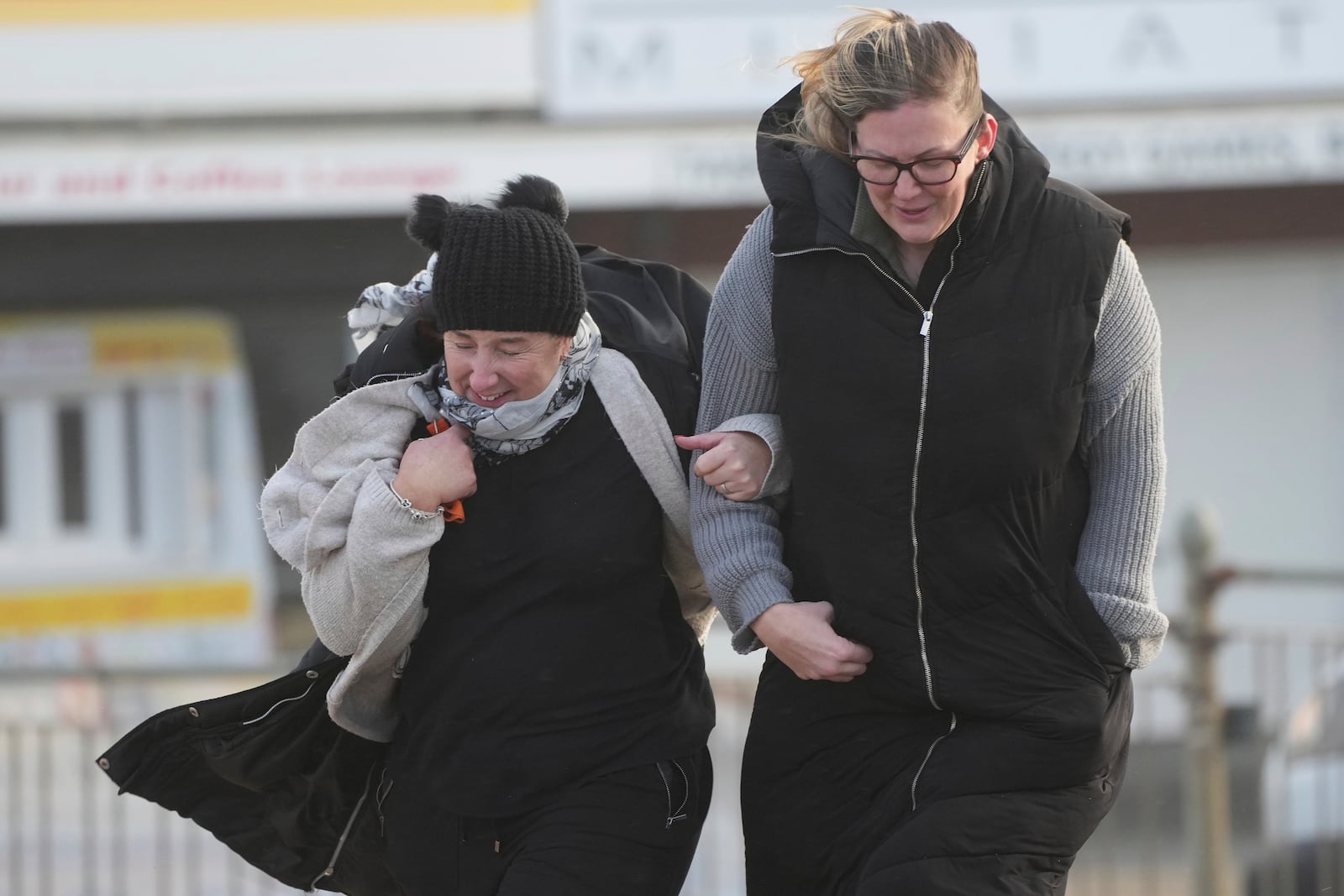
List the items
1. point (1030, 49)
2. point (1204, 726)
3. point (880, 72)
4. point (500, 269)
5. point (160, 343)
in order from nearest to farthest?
1. point (880, 72)
2. point (500, 269)
3. point (1204, 726)
4. point (1030, 49)
5. point (160, 343)

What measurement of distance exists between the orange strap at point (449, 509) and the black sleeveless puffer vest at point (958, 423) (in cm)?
61

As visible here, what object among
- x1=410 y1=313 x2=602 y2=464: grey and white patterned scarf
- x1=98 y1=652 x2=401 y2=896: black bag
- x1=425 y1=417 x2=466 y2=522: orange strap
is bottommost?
x1=98 y1=652 x2=401 y2=896: black bag

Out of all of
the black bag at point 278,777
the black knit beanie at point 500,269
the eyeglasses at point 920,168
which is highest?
the eyeglasses at point 920,168

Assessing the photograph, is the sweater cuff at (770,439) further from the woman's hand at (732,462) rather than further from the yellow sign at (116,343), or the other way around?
the yellow sign at (116,343)

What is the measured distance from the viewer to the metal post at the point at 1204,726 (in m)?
5.61

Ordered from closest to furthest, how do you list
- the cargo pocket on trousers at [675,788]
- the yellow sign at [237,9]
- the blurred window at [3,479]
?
the cargo pocket on trousers at [675,788], the yellow sign at [237,9], the blurred window at [3,479]

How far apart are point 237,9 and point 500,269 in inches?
330

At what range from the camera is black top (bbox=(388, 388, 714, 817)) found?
3053mm

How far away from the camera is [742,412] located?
9.93 feet

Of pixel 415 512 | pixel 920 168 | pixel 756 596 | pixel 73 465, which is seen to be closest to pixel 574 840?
pixel 756 596

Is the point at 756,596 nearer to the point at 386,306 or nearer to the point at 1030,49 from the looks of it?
the point at 386,306

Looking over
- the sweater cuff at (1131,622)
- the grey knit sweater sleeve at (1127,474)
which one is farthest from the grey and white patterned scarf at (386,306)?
the sweater cuff at (1131,622)

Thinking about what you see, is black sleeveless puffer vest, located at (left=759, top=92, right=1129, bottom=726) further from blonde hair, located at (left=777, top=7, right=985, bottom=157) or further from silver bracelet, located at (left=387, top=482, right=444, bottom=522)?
silver bracelet, located at (left=387, top=482, right=444, bottom=522)

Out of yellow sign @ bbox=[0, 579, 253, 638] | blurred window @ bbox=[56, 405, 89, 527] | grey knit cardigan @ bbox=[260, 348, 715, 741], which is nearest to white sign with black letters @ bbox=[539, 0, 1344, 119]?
yellow sign @ bbox=[0, 579, 253, 638]
